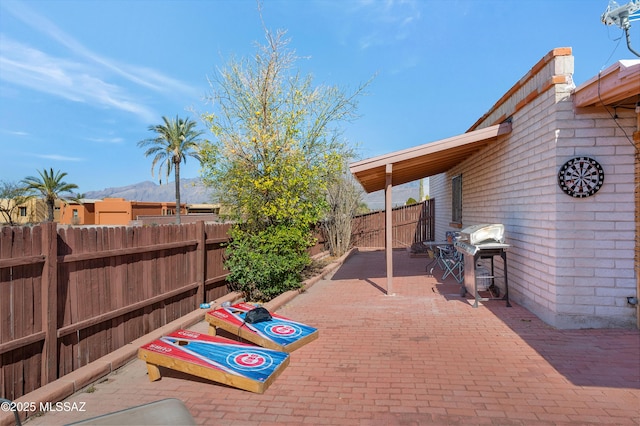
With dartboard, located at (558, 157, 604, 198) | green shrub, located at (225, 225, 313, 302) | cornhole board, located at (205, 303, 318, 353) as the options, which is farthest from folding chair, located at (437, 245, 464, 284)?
cornhole board, located at (205, 303, 318, 353)

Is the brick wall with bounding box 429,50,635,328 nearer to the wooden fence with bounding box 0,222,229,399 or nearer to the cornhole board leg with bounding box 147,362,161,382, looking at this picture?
the cornhole board leg with bounding box 147,362,161,382

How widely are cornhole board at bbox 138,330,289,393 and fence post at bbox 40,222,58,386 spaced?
76 cm

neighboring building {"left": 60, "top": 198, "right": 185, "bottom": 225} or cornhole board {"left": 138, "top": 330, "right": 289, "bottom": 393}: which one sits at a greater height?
neighboring building {"left": 60, "top": 198, "right": 185, "bottom": 225}

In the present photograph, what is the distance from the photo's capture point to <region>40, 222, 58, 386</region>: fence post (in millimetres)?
3715

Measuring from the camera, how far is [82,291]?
13.8 ft

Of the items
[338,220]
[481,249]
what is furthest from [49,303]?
[338,220]

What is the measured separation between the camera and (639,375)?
3.85 meters

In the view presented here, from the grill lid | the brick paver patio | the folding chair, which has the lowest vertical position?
the brick paver patio

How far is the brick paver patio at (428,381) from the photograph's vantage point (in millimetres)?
3225

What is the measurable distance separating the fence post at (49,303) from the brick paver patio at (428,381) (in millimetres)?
385

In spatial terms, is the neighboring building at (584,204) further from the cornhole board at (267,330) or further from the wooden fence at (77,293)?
the wooden fence at (77,293)

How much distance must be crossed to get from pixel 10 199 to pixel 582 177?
1786 inches

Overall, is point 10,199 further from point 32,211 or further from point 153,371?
point 153,371

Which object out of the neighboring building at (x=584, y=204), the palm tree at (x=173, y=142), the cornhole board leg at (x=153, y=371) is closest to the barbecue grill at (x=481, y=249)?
the neighboring building at (x=584, y=204)
